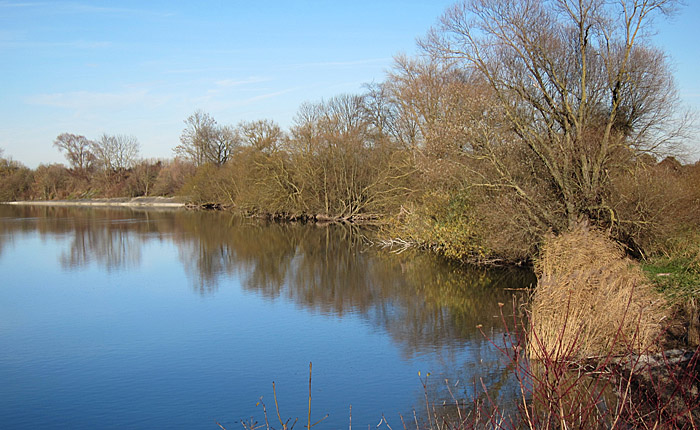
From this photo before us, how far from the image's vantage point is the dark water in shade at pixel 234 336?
23.1 feet

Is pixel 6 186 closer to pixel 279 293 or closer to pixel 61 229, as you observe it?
pixel 61 229

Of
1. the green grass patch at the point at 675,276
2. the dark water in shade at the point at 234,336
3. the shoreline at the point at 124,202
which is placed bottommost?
the dark water in shade at the point at 234,336

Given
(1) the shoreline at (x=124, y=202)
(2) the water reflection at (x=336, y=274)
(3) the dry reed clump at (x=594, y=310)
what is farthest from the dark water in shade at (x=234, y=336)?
(1) the shoreline at (x=124, y=202)

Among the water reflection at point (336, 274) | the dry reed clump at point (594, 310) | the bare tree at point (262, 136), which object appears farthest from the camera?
the bare tree at point (262, 136)

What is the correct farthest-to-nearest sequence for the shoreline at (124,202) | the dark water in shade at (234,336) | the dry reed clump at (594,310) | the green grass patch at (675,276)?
the shoreline at (124,202)
the green grass patch at (675,276)
the dry reed clump at (594,310)
the dark water in shade at (234,336)

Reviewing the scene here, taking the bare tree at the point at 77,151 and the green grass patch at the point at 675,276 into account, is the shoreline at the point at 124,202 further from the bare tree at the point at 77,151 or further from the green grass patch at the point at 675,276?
the green grass patch at the point at 675,276

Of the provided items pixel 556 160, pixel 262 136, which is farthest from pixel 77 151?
pixel 556 160

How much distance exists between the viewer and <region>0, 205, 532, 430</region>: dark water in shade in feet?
23.1

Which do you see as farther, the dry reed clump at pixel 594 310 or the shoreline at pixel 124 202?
the shoreline at pixel 124 202

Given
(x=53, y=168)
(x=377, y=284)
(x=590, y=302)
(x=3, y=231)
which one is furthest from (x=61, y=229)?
(x=53, y=168)

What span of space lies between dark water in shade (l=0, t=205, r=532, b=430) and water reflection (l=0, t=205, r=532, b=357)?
0.21 feet

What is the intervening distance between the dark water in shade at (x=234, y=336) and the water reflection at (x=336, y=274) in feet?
0.21

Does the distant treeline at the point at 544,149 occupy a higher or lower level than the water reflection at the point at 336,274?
higher

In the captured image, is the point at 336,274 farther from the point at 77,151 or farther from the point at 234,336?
the point at 77,151
